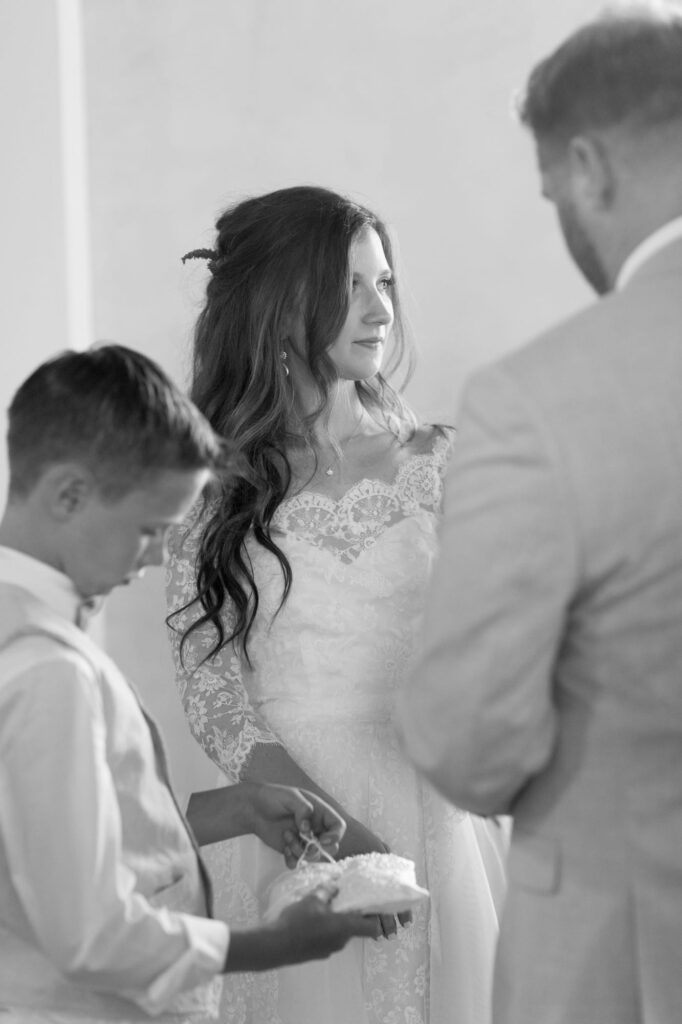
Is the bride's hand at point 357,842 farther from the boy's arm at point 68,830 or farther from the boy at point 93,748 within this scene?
the boy's arm at point 68,830

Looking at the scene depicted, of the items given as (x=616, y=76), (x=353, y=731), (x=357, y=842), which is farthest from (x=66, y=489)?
(x=353, y=731)

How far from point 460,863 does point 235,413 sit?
104 centimetres

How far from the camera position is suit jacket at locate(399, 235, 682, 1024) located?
1.41 meters

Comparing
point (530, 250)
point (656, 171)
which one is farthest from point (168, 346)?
point (656, 171)

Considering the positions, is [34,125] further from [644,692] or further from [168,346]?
[644,692]

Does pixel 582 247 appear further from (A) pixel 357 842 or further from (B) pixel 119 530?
(A) pixel 357 842

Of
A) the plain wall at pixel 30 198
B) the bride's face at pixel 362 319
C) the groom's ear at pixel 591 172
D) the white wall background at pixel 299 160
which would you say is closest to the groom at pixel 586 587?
the groom's ear at pixel 591 172

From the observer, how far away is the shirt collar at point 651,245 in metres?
1.50

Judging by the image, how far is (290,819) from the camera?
230 centimetres

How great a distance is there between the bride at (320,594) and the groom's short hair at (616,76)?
1.36 meters

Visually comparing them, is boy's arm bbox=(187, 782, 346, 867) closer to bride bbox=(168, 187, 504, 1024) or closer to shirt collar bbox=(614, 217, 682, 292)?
bride bbox=(168, 187, 504, 1024)

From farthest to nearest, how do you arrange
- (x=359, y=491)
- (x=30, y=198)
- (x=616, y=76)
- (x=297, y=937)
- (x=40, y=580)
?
1. (x=30, y=198)
2. (x=359, y=491)
3. (x=297, y=937)
4. (x=40, y=580)
5. (x=616, y=76)

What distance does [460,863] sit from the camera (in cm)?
270

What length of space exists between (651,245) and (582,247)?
0.10 meters
